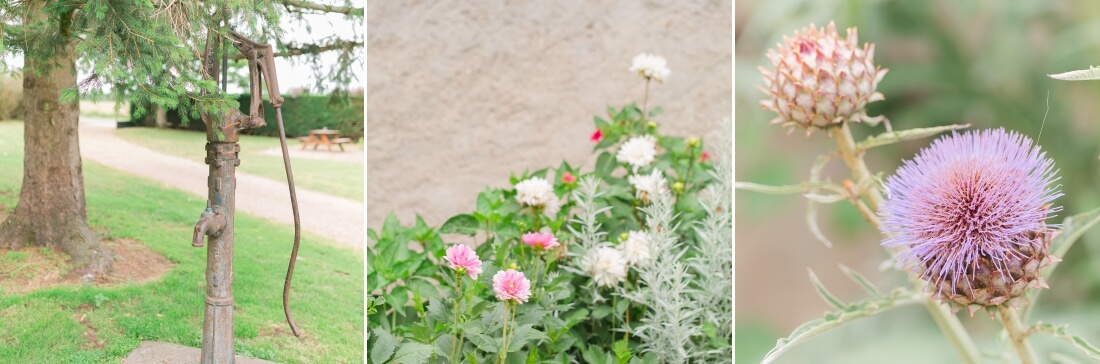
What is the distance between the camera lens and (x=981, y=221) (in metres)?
0.63

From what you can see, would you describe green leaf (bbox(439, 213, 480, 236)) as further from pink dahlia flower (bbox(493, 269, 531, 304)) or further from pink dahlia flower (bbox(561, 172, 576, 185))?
pink dahlia flower (bbox(493, 269, 531, 304))

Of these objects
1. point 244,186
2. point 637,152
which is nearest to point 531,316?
point 637,152

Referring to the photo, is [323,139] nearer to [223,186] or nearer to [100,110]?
[223,186]

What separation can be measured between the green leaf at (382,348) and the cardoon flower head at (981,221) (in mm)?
621

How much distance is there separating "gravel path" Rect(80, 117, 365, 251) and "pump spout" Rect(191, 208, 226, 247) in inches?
8.0

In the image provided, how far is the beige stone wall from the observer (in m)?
1.60

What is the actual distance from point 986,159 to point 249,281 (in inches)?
43.8

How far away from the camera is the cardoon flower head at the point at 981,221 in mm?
619

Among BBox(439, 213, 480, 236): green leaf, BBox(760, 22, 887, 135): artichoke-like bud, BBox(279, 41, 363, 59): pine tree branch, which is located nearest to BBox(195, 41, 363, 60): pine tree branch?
BBox(279, 41, 363, 59): pine tree branch

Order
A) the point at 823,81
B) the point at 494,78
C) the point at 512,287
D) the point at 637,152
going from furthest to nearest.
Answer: the point at 494,78
the point at 637,152
the point at 512,287
the point at 823,81

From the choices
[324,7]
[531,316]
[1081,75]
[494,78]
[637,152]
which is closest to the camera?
[1081,75]

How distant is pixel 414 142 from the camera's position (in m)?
1.62

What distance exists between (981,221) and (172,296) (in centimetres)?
117

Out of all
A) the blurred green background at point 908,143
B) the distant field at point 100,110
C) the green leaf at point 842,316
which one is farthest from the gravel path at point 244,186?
the green leaf at point 842,316
